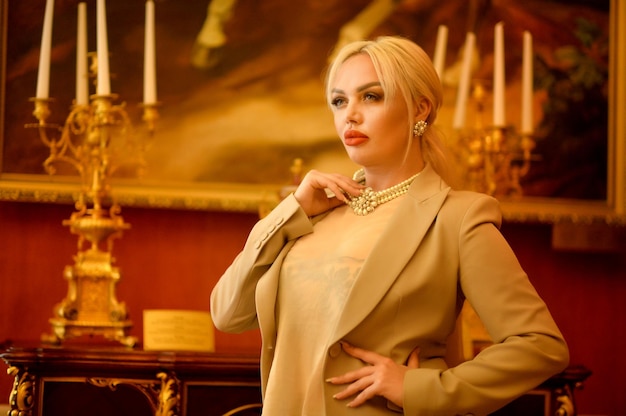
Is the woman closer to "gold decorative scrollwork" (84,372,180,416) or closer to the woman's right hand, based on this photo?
the woman's right hand

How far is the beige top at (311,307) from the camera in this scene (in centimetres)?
224

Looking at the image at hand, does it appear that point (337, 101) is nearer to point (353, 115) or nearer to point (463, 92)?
point (353, 115)

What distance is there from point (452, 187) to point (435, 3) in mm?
1937

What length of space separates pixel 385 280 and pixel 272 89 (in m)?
2.02

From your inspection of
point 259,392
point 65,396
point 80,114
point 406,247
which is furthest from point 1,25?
point 406,247

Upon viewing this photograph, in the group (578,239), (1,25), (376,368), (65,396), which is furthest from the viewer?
(578,239)

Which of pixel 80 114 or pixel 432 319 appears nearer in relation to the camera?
pixel 432 319

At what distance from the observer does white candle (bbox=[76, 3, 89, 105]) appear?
3625 mm

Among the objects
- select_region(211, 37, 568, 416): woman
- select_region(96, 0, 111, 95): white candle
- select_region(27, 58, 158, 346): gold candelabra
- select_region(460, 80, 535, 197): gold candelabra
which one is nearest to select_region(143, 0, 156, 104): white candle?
select_region(27, 58, 158, 346): gold candelabra

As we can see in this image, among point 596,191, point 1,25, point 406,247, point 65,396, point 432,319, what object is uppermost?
point 1,25

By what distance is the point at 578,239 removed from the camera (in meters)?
4.21

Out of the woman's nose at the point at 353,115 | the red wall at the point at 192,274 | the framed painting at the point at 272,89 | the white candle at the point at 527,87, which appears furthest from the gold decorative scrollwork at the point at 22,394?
the white candle at the point at 527,87

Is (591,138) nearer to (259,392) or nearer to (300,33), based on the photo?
(300,33)

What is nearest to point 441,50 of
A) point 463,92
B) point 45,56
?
point 463,92
